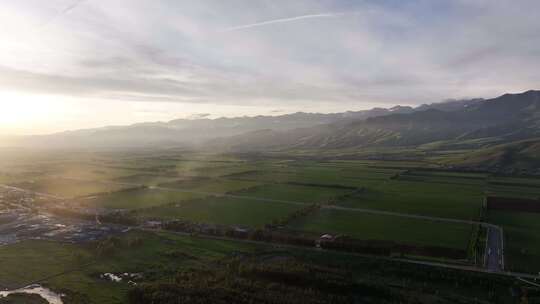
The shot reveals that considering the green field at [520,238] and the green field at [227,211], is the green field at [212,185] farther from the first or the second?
the green field at [520,238]

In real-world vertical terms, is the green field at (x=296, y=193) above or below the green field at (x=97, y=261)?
above

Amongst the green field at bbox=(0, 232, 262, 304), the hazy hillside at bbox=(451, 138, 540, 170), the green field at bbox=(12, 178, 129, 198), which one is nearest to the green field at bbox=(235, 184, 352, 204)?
the green field at bbox=(0, 232, 262, 304)

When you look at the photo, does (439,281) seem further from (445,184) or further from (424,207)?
(445,184)

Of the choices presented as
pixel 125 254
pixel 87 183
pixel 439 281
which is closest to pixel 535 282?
pixel 439 281

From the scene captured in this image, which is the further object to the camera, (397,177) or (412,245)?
(397,177)

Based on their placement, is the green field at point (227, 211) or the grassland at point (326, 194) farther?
the green field at point (227, 211)

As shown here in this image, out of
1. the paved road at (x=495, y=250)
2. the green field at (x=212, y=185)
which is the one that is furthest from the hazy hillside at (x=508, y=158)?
the paved road at (x=495, y=250)

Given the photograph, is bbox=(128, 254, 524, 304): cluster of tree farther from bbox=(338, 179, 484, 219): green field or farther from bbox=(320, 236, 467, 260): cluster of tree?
bbox=(338, 179, 484, 219): green field
